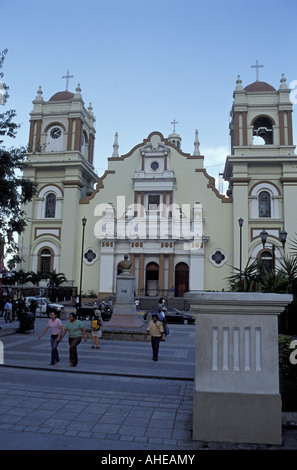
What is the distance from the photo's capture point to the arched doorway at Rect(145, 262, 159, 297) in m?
38.9

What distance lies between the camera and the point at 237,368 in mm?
5094

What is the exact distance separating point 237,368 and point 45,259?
37931 millimetres

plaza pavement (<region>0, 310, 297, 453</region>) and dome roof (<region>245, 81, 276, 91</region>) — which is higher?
dome roof (<region>245, 81, 276, 91</region>)

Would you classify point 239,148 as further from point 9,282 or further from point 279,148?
point 9,282

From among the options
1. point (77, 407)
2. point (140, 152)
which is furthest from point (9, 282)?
point (77, 407)

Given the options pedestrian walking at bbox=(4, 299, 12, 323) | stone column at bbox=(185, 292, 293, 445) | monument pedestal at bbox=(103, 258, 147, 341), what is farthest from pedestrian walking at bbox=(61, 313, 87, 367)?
pedestrian walking at bbox=(4, 299, 12, 323)

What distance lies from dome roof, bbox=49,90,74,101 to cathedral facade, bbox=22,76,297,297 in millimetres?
1421

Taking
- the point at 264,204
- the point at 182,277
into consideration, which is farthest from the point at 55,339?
the point at 264,204

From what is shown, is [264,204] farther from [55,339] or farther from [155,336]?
[55,339]

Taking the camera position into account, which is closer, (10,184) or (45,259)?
(10,184)

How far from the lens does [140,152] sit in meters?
41.3

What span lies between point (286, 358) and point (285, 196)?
33.3 meters

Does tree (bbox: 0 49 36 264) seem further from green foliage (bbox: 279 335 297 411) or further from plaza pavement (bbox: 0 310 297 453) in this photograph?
green foliage (bbox: 279 335 297 411)
